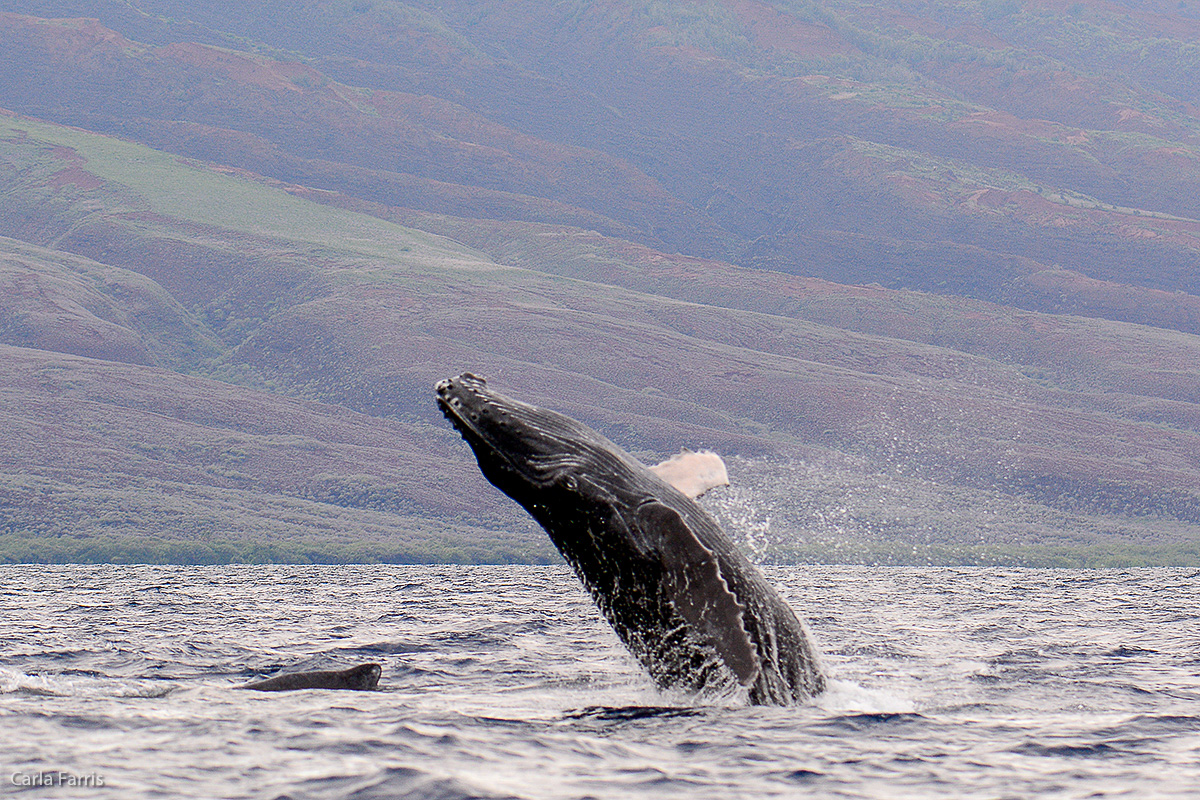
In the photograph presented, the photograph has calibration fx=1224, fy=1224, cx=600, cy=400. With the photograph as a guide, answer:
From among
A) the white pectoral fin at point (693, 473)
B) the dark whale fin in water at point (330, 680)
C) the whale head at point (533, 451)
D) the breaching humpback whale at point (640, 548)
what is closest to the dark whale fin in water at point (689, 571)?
the breaching humpback whale at point (640, 548)

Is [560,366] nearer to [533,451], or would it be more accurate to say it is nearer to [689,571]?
[533,451]

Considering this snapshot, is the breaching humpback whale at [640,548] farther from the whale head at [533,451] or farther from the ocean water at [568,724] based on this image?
the ocean water at [568,724]

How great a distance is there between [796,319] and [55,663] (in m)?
159

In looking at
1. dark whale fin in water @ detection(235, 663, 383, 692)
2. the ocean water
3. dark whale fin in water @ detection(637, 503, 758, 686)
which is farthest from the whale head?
dark whale fin in water @ detection(235, 663, 383, 692)

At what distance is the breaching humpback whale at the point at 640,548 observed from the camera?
7.18m

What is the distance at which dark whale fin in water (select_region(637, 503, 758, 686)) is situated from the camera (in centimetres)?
716

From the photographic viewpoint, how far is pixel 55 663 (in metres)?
12.1

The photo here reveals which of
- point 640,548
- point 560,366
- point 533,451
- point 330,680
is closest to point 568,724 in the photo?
point 640,548

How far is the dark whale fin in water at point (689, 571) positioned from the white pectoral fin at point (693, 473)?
1.72 ft

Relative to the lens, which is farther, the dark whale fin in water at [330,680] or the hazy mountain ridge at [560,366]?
the hazy mountain ridge at [560,366]

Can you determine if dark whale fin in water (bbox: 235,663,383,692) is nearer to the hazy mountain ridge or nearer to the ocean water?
the ocean water

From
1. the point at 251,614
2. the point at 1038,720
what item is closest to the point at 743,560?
the point at 1038,720

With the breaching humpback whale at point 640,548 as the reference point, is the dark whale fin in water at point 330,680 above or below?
below

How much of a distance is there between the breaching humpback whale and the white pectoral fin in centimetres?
13
